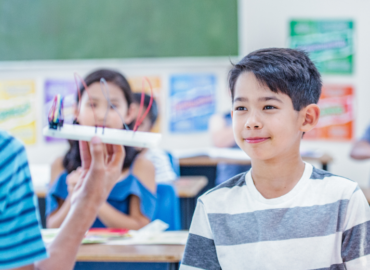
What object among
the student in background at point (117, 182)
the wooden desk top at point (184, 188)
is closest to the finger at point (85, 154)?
the student in background at point (117, 182)

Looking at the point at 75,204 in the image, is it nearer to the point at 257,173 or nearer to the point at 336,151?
the point at 257,173

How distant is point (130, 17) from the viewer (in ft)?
12.1

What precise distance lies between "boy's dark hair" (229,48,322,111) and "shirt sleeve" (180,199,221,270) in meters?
0.30

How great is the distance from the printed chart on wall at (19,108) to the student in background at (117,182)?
→ 7.36 feet

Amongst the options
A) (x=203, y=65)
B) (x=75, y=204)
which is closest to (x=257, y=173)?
(x=75, y=204)

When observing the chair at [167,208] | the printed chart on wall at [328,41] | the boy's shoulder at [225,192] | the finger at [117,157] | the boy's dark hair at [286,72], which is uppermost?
the printed chart on wall at [328,41]

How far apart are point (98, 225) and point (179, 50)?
237 cm

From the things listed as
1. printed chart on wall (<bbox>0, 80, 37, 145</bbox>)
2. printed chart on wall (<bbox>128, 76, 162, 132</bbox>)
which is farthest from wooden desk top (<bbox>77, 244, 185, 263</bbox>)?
printed chart on wall (<bbox>0, 80, 37, 145</bbox>)

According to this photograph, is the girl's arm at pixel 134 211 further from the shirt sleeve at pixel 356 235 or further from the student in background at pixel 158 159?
the shirt sleeve at pixel 356 235

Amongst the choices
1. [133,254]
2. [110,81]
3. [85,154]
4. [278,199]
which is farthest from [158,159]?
[278,199]

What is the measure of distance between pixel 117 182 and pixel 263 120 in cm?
102

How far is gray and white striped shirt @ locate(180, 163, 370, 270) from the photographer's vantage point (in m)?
0.76

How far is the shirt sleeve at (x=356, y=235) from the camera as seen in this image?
2.41 ft

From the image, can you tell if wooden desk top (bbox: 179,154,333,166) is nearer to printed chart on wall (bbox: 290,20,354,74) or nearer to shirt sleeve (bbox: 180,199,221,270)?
printed chart on wall (bbox: 290,20,354,74)
